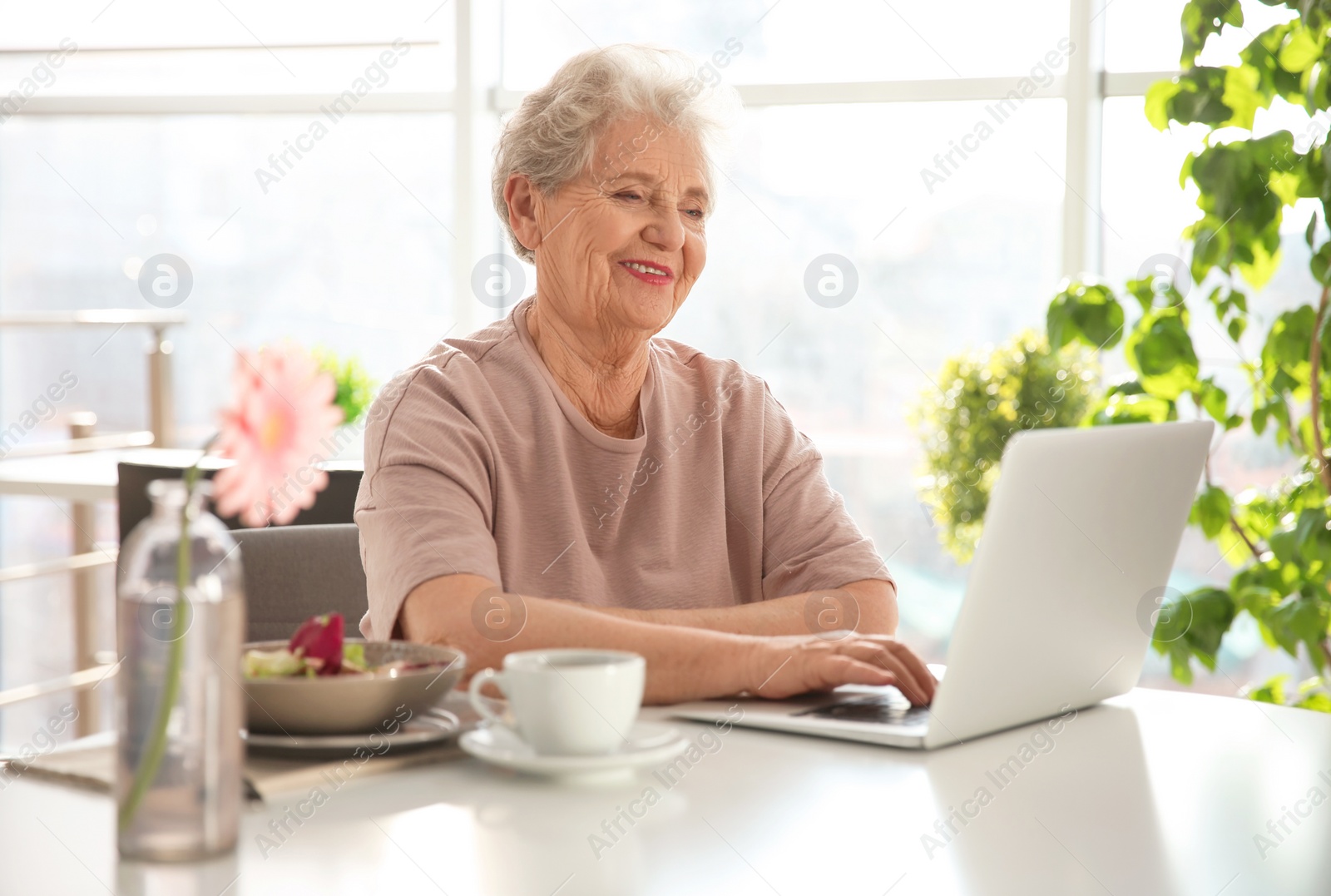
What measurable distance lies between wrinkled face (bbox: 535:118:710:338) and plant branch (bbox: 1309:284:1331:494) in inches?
53.0

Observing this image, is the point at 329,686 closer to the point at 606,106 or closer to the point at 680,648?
the point at 680,648

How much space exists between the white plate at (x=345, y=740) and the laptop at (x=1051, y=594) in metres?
0.25

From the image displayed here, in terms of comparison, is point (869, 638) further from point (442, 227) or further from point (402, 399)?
point (442, 227)

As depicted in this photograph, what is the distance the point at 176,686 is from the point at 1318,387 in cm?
233

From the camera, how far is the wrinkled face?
1647 mm

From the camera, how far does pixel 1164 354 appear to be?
2523 mm

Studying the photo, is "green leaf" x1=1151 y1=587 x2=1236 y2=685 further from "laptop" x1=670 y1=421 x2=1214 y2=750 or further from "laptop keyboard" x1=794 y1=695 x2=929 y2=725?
"laptop keyboard" x1=794 y1=695 x2=929 y2=725

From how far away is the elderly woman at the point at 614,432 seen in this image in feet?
4.70

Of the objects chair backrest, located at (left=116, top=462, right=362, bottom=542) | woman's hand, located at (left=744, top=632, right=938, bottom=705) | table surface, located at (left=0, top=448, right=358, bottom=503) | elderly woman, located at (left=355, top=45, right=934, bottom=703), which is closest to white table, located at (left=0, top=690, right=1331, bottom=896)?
woman's hand, located at (left=744, top=632, right=938, bottom=705)

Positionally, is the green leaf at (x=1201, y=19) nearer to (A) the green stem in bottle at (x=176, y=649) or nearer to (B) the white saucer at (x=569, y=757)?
(B) the white saucer at (x=569, y=757)

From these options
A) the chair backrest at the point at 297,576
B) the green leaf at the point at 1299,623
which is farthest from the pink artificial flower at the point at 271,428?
the green leaf at the point at 1299,623

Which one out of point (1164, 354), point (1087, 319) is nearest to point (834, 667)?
point (1164, 354)

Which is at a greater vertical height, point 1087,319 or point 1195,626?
point 1087,319

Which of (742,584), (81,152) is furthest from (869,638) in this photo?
(81,152)
